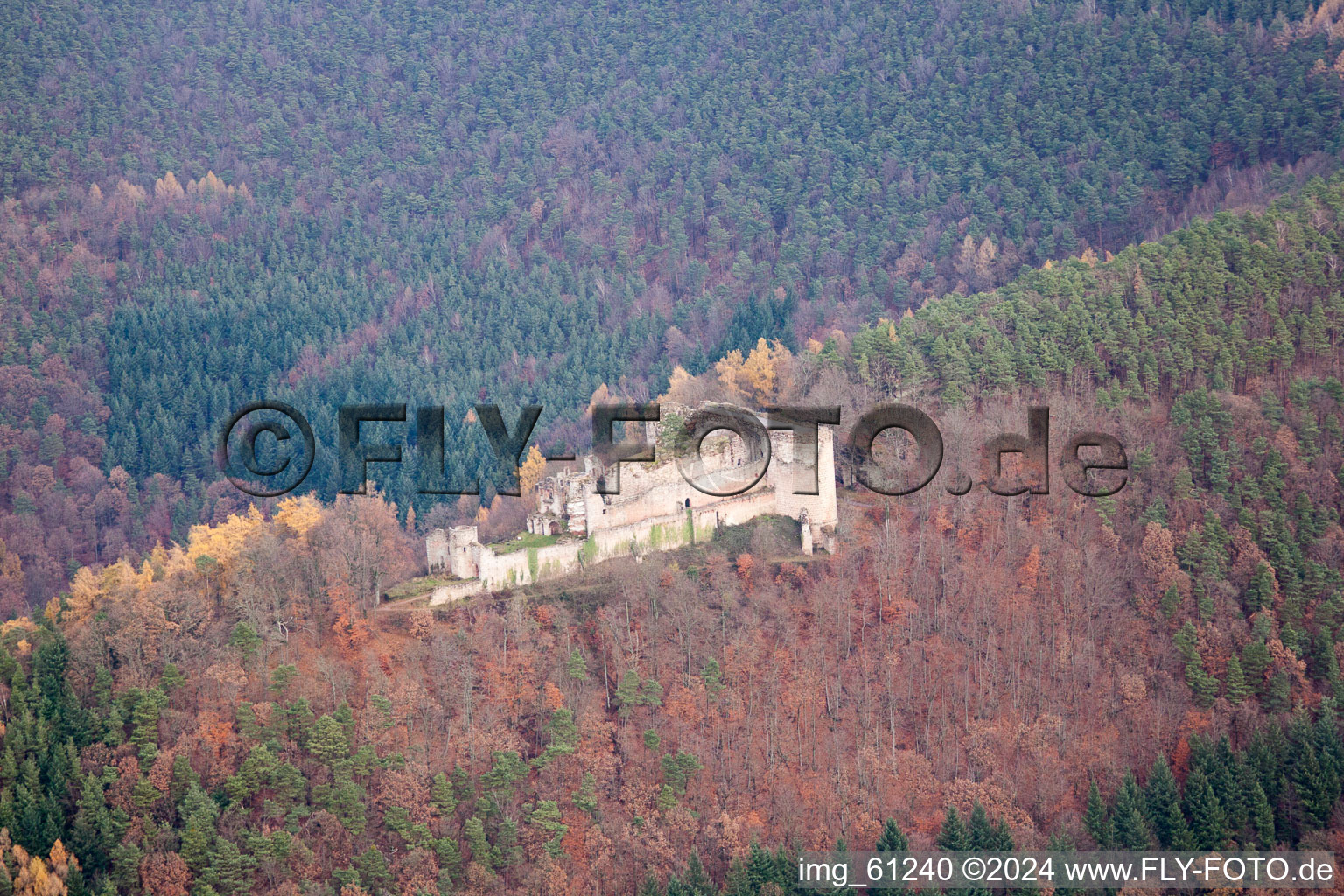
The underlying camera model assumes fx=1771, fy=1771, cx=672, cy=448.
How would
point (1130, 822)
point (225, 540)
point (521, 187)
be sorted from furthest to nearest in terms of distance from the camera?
point (521, 187) < point (225, 540) < point (1130, 822)

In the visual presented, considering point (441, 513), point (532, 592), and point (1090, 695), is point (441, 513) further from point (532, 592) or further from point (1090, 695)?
point (1090, 695)

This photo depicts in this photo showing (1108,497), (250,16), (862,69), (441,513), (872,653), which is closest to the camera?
(872,653)

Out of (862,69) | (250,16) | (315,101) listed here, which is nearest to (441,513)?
(862,69)

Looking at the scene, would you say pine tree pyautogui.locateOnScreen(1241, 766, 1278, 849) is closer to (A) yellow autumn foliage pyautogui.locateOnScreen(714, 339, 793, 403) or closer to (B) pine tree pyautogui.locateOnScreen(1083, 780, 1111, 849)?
(B) pine tree pyautogui.locateOnScreen(1083, 780, 1111, 849)

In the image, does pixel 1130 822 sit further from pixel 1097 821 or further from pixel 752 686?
pixel 752 686

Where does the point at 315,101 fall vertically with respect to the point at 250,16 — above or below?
below

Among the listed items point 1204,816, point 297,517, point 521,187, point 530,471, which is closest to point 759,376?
point 530,471
